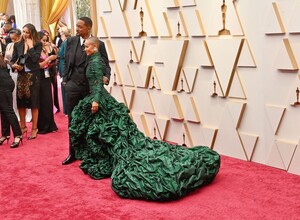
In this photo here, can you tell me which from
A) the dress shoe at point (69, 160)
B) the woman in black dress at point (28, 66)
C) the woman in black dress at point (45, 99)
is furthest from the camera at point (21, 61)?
the dress shoe at point (69, 160)

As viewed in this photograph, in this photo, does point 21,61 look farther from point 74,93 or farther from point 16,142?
point 74,93

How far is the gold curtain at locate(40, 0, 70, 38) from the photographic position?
15.4 meters

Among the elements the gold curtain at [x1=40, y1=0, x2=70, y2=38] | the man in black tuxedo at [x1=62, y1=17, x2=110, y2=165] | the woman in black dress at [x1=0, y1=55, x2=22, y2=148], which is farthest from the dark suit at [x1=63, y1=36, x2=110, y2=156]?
the gold curtain at [x1=40, y1=0, x2=70, y2=38]

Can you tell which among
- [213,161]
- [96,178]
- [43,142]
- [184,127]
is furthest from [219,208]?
[43,142]

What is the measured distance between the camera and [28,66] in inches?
256

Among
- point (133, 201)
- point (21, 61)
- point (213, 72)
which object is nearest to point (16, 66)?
point (21, 61)

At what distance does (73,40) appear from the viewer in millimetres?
5250

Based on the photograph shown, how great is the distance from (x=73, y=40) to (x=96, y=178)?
160 centimetres

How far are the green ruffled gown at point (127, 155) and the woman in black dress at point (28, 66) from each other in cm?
192

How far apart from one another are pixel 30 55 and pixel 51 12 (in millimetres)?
9710

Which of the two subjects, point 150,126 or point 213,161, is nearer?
point 213,161

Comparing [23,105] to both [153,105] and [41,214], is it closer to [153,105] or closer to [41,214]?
[153,105]

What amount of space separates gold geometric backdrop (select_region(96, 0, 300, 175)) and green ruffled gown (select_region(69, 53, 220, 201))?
76 centimetres

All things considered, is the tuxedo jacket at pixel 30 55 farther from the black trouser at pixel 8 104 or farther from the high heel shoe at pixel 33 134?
the high heel shoe at pixel 33 134
